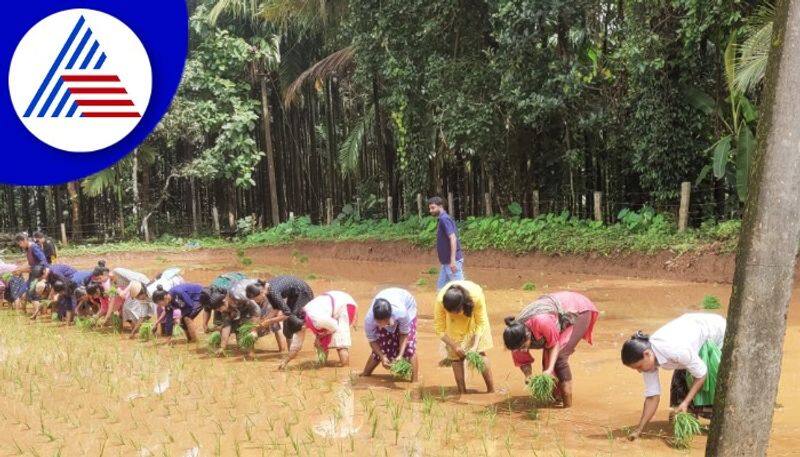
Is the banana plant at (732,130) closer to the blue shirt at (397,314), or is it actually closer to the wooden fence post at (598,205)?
the wooden fence post at (598,205)

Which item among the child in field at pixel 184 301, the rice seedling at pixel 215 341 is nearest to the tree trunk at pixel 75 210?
the child in field at pixel 184 301

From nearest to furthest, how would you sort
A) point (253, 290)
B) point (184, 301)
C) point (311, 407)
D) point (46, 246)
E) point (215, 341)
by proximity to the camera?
point (311, 407) < point (253, 290) < point (215, 341) < point (184, 301) < point (46, 246)

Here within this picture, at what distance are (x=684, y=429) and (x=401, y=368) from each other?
8.88 feet

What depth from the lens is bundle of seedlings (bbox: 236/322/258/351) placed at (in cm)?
851

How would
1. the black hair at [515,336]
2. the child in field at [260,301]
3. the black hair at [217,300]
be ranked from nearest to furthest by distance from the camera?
the black hair at [515,336] < the child in field at [260,301] < the black hair at [217,300]

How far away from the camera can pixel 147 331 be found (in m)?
10.1

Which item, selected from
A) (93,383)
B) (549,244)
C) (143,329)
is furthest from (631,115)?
(93,383)

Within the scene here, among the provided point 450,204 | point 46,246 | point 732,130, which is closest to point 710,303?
point 732,130

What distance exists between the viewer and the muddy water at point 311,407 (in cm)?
549

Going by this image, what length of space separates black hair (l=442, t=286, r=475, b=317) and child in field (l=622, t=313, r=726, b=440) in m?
1.48

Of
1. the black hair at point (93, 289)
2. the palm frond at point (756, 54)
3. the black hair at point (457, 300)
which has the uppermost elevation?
the palm frond at point (756, 54)

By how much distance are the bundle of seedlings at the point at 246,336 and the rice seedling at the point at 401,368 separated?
2.07m

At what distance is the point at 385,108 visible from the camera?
22.5m

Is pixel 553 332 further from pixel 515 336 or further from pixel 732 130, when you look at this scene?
pixel 732 130
